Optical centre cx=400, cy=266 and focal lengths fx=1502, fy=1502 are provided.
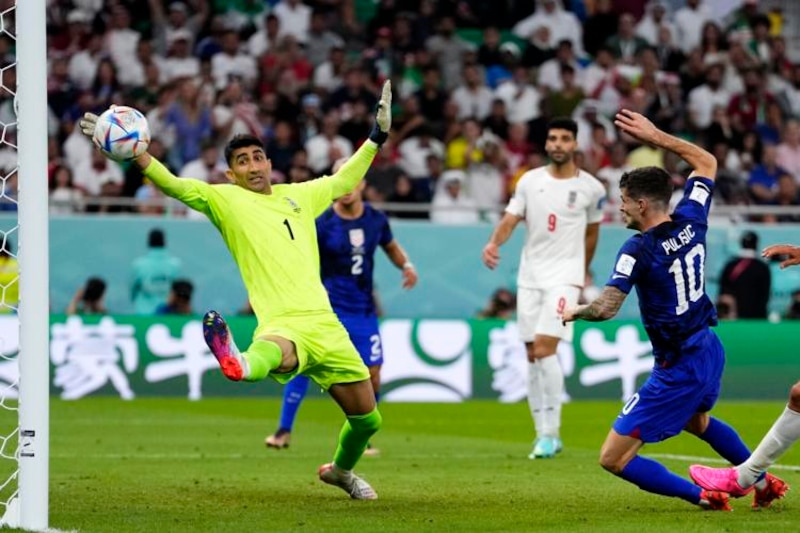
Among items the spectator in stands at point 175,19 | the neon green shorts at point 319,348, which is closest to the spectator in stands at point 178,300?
the spectator in stands at point 175,19

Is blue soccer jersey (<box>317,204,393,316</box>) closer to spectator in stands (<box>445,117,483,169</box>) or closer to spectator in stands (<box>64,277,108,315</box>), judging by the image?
spectator in stands (<box>64,277,108,315</box>)

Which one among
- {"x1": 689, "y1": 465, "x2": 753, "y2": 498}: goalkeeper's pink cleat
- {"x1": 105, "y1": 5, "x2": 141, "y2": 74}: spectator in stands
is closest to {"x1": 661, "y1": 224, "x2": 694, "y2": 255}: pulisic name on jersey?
{"x1": 689, "y1": 465, "x2": 753, "y2": 498}: goalkeeper's pink cleat

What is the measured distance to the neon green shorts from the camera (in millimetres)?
8875

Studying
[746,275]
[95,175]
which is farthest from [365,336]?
[95,175]

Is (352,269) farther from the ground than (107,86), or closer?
closer

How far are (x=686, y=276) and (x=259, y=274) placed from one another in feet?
8.36

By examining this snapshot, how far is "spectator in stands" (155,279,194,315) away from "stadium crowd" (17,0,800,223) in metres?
1.17

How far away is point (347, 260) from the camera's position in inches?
522

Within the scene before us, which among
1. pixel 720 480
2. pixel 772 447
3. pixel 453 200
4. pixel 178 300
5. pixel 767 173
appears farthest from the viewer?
pixel 767 173

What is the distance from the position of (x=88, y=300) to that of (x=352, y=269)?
7163mm

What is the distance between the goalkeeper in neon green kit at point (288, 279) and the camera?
29.2 feet

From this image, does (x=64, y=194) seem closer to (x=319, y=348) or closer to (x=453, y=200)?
(x=453, y=200)

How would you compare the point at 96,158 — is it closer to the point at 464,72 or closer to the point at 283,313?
the point at 464,72

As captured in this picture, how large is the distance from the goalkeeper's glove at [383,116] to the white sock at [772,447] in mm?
2990
